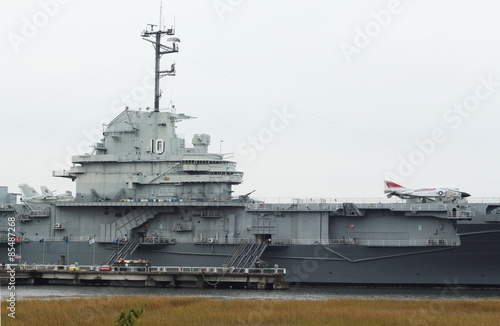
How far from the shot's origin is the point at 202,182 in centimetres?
4759

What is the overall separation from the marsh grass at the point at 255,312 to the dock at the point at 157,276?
935 centimetres

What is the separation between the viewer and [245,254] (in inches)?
1780

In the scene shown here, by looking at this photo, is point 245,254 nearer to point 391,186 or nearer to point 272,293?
point 272,293

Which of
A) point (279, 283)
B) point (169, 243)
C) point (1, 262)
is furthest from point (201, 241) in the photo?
point (1, 262)

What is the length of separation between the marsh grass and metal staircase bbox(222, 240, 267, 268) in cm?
1082

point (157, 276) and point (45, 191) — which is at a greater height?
point (45, 191)

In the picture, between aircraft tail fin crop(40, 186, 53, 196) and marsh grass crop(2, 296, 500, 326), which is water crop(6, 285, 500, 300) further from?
aircraft tail fin crop(40, 186, 53, 196)

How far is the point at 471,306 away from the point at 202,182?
769 inches

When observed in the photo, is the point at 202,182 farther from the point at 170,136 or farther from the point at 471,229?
the point at 471,229

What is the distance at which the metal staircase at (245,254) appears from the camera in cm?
4472

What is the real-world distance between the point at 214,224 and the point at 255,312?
1722 cm

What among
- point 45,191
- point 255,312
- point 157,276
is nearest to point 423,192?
point 157,276

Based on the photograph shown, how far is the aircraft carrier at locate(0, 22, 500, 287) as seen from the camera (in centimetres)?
4331

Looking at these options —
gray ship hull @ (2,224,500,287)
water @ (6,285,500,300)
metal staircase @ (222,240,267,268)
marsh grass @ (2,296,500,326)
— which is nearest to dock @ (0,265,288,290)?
metal staircase @ (222,240,267,268)
